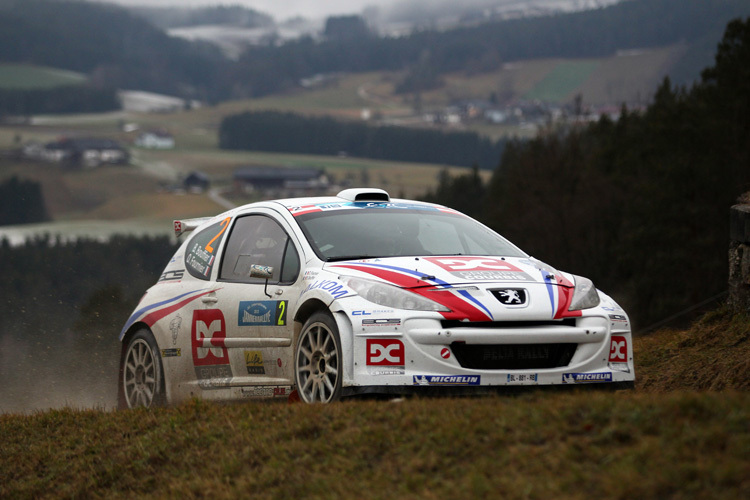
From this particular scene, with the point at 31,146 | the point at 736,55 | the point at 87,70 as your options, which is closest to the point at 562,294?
the point at 736,55

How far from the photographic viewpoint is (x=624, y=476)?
392 cm

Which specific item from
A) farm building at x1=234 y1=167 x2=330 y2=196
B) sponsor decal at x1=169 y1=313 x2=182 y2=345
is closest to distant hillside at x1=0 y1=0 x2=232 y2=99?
farm building at x1=234 y1=167 x2=330 y2=196

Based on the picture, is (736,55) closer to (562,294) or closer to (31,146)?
(562,294)

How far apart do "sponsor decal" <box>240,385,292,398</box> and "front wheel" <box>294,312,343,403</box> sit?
0.27 meters

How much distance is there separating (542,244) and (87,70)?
139 meters

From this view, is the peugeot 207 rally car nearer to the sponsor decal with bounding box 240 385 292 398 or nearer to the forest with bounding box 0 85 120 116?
the sponsor decal with bounding box 240 385 292 398

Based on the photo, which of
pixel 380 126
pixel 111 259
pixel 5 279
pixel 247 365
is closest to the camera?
pixel 247 365

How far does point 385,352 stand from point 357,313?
30 centimetres

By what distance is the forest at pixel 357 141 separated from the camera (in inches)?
4904

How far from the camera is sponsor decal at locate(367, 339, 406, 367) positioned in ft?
19.7

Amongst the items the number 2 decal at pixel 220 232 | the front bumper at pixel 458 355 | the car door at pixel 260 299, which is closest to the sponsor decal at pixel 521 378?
the front bumper at pixel 458 355

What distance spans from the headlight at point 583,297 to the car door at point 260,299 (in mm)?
1829

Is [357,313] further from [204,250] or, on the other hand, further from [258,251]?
→ [204,250]

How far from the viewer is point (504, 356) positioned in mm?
6098
